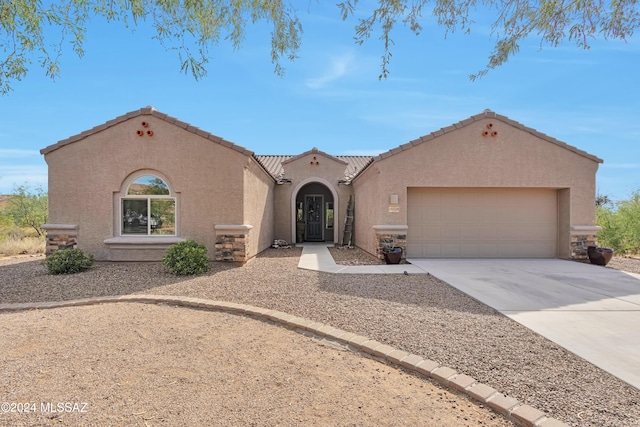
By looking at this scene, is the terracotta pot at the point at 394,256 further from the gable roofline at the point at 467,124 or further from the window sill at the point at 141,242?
the window sill at the point at 141,242

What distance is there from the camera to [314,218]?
21266 mm

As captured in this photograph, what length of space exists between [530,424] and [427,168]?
9.75m

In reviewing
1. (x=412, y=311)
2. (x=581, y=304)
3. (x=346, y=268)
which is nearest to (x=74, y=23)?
(x=412, y=311)

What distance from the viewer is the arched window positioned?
11.1 m

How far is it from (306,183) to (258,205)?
566 cm

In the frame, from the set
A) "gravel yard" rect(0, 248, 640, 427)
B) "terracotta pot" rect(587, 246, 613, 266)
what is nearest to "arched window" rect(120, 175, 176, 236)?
"gravel yard" rect(0, 248, 640, 427)

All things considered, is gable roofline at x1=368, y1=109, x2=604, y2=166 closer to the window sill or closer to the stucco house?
the stucco house

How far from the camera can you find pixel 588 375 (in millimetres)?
3672

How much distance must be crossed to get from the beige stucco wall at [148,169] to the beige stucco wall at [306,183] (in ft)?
25.5

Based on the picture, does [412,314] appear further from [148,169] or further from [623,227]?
[623,227]

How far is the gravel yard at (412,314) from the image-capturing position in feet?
10.9

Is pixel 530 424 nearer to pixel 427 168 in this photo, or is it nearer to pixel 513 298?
A: pixel 513 298

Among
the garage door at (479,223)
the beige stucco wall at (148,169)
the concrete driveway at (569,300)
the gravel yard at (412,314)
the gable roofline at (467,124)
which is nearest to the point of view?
the gravel yard at (412,314)

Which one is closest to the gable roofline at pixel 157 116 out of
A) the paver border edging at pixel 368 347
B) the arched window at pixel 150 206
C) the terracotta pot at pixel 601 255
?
the arched window at pixel 150 206
